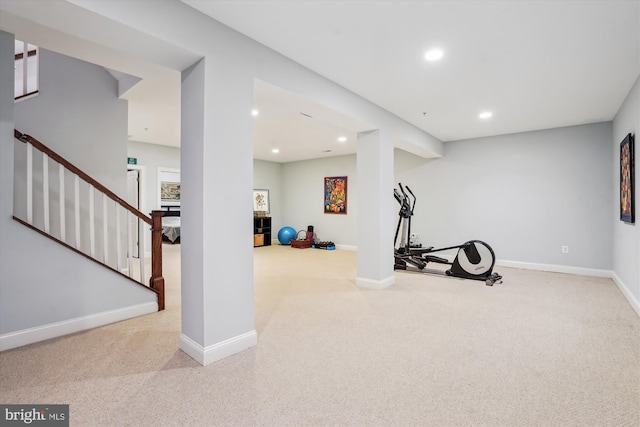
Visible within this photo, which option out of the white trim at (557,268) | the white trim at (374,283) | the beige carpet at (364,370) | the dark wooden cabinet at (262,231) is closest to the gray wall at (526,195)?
the white trim at (557,268)

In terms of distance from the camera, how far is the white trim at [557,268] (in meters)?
4.93

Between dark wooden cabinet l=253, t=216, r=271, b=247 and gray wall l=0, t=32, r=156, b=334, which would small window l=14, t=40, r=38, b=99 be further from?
dark wooden cabinet l=253, t=216, r=271, b=247

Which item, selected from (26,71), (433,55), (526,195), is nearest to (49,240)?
(26,71)

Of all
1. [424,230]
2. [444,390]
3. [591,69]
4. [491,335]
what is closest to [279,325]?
[444,390]

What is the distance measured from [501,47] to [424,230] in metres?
4.42

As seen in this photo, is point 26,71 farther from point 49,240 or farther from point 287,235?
point 287,235

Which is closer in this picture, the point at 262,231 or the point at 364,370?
the point at 364,370

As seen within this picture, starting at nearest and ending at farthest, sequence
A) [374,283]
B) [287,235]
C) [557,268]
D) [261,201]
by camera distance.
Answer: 1. [374,283]
2. [557,268]
3. [287,235]
4. [261,201]

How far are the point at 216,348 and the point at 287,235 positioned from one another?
6388 millimetres

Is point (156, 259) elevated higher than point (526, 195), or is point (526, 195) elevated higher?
point (526, 195)

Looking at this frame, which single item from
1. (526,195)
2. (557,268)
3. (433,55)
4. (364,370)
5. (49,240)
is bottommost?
(364,370)

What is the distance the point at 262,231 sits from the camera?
8.62 metres

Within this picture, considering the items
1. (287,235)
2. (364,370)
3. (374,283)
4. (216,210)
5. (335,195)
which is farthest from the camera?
(287,235)

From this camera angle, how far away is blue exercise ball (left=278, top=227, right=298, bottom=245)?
8609mm
